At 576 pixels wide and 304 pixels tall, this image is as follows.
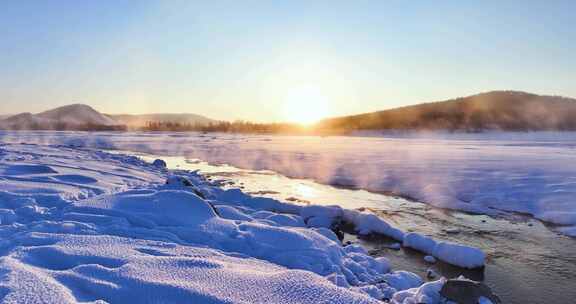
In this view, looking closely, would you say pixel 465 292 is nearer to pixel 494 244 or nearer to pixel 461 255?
pixel 461 255

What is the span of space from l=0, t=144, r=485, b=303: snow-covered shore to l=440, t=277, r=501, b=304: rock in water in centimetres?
12

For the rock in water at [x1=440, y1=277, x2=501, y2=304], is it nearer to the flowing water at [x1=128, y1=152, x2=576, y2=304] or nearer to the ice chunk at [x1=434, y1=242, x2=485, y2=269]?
the flowing water at [x1=128, y1=152, x2=576, y2=304]

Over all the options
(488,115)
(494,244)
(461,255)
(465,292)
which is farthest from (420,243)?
(488,115)

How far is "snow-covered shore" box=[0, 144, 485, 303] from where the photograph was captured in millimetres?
3471

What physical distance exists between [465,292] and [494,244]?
125 inches

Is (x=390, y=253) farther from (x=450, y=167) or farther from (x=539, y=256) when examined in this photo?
(x=450, y=167)

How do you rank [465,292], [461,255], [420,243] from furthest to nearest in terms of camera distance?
[420,243] → [461,255] → [465,292]

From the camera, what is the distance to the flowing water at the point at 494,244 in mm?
5156

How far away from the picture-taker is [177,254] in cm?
451

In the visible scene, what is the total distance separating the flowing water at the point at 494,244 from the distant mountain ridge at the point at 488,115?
50.7 metres

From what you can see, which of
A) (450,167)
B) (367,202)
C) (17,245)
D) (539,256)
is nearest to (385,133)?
(450,167)

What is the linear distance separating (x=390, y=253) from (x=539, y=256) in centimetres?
232

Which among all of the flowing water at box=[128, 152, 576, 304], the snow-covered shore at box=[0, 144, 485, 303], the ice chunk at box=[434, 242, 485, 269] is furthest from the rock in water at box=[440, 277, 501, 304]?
the ice chunk at box=[434, 242, 485, 269]

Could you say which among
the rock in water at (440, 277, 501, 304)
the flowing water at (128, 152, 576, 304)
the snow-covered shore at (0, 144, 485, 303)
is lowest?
the flowing water at (128, 152, 576, 304)
